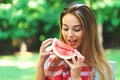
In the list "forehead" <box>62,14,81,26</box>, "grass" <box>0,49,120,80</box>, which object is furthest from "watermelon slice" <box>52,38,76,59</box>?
"grass" <box>0,49,120,80</box>

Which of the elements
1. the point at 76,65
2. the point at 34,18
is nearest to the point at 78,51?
the point at 76,65

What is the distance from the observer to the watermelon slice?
304 cm

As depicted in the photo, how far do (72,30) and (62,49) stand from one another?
226 mm

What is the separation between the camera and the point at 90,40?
3.11 meters

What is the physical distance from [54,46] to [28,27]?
416 inches

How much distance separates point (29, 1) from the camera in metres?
13.1

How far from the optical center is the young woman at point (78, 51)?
9.95 feet

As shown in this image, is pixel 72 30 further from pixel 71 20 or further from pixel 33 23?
pixel 33 23

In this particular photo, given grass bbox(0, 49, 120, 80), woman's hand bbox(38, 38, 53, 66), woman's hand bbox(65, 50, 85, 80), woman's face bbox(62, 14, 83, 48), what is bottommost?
grass bbox(0, 49, 120, 80)

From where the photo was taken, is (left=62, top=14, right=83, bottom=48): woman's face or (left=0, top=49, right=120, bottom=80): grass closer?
(left=62, top=14, right=83, bottom=48): woman's face

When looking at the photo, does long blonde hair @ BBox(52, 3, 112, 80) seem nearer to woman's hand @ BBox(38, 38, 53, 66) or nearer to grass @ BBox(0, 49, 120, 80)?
woman's hand @ BBox(38, 38, 53, 66)

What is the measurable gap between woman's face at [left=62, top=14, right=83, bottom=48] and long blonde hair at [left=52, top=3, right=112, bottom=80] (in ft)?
0.10

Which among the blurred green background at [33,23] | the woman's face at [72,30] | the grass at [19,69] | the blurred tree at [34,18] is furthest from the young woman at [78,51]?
the blurred tree at [34,18]

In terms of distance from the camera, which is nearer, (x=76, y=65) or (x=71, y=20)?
(x=76, y=65)
